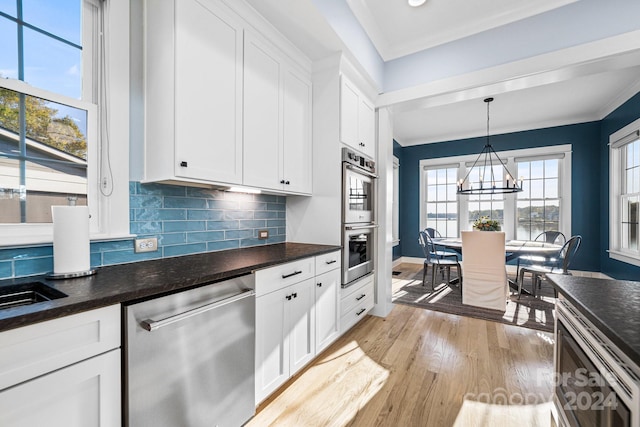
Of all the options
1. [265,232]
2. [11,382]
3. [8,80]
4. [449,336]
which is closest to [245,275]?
[11,382]

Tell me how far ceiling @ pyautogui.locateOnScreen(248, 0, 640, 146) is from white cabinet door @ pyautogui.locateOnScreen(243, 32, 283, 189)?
28cm

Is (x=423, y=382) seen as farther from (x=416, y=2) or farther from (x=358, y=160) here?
(x=416, y=2)

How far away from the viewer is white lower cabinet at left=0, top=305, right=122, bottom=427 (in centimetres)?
75

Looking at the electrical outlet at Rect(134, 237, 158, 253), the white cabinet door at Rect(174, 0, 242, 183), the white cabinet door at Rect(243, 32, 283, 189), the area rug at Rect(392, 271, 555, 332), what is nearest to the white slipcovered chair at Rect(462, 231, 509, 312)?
the area rug at Rect(392, 271, 555, 332)

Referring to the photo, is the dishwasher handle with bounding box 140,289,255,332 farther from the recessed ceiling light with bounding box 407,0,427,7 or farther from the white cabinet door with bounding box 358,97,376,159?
the recessed ceiling light with bounding box 407,0,427,7

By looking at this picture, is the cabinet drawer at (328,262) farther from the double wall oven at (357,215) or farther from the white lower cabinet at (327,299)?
the double wall oven at (357,215)

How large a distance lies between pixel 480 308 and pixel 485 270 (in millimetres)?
492

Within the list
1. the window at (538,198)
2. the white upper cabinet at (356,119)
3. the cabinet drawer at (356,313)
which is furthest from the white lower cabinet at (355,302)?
the window at (538,198)

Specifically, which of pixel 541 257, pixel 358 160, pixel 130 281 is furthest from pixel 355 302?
pixel 541 257

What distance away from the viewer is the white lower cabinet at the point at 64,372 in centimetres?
75

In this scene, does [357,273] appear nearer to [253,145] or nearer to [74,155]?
[253,145]

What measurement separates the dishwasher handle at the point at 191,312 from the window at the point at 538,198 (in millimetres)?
6000

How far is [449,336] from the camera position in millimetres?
2664

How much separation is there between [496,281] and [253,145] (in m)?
3.27
